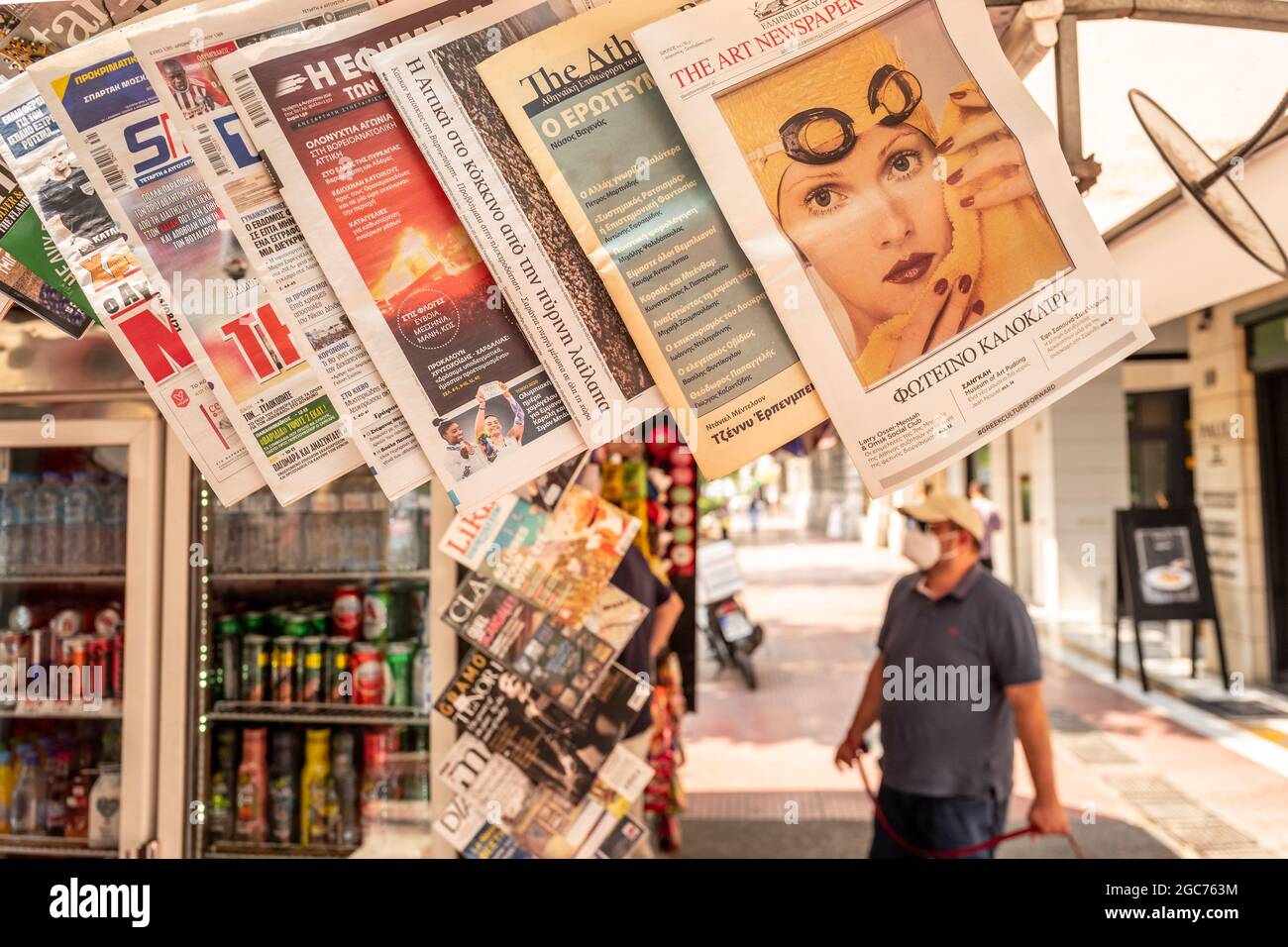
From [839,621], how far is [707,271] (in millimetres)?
11561

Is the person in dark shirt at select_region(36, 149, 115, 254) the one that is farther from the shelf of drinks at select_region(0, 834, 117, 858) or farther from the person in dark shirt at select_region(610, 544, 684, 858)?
the shelf of drinks at select_region(0, 834, 117, 858)

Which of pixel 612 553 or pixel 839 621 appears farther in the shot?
pixel 839 621

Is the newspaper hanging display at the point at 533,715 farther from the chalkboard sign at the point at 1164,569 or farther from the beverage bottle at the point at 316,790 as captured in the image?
the chalkboard sign at the point at 1164,569

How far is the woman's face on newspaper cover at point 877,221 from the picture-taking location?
907mm

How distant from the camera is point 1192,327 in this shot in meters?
8.06

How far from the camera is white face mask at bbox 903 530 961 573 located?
10.8ft

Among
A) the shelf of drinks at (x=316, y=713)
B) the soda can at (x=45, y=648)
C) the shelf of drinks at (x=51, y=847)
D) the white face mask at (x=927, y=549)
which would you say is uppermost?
the white face mask at (x=927, y=549)

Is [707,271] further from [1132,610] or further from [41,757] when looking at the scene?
[1132,610]

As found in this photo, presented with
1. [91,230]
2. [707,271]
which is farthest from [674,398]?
[91,230]

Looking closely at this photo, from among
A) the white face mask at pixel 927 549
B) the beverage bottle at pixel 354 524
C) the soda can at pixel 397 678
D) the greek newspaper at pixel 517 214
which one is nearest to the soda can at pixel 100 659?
the beverage bottle at pixel 354 524

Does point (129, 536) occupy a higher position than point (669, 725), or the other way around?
point (129, 536)

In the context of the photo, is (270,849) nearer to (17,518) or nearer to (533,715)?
(533,715)

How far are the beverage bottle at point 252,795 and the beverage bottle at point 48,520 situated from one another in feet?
3.01
